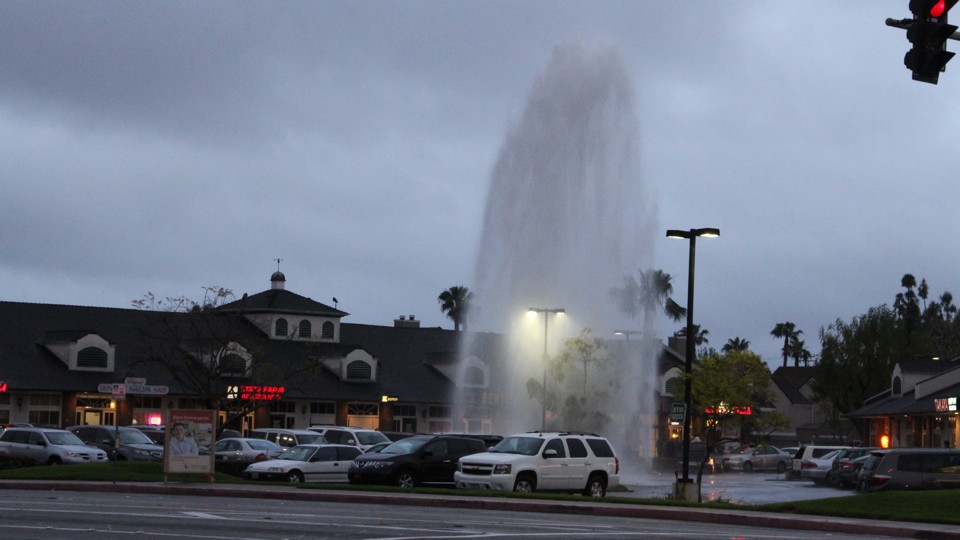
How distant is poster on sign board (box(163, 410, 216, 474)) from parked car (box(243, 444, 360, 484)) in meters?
4.21

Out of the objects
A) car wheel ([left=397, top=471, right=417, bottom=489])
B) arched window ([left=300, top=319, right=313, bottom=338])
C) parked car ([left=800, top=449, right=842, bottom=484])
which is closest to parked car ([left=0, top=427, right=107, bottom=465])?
car wheel ([left=397, top=471, right=417, bottom=489])

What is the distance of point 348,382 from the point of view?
7656cm

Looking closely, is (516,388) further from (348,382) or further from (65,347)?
(65,347)

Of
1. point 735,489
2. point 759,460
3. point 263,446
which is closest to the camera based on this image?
point 263,446

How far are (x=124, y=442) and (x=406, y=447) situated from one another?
1438cm

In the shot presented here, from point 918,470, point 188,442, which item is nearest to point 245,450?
point 188,442

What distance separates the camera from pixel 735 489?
47.0 meters

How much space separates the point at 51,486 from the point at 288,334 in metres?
47.9

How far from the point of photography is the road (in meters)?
18.7

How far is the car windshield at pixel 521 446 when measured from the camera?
111 ft

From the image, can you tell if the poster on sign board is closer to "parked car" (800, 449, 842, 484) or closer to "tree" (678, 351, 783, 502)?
"tree" (678, 351, 783, 502)

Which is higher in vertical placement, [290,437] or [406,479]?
[290,437]

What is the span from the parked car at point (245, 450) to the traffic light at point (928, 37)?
106 feet

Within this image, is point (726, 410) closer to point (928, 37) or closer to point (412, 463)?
point (412, 463)
